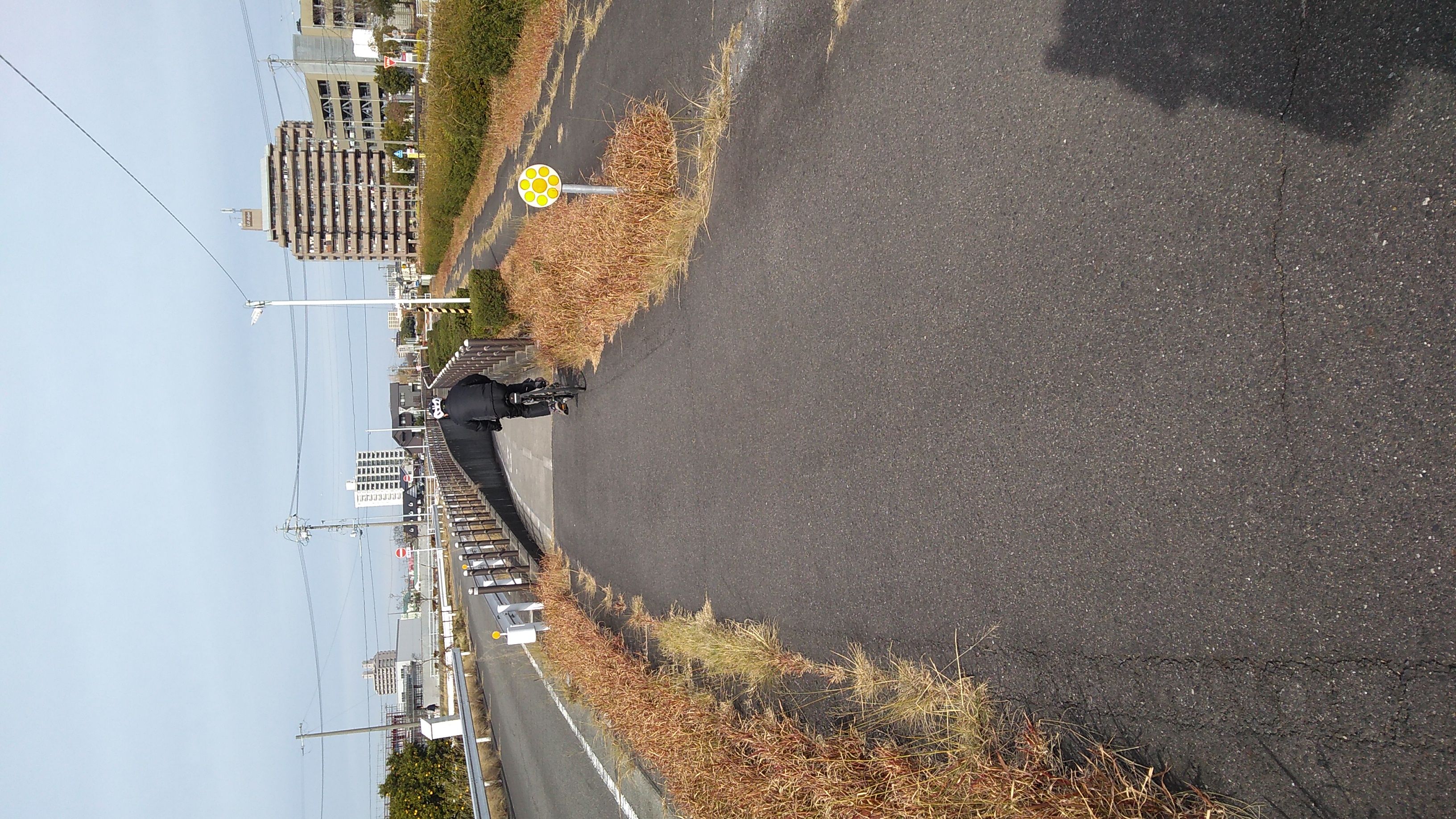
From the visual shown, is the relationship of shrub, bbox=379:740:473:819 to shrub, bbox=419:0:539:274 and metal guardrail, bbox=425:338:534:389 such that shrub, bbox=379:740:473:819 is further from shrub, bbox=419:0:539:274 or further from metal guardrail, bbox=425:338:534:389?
shrub, bbox=419:0:539:274

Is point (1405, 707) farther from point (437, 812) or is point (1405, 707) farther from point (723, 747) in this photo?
point (437, 812)

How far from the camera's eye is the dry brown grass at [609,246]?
830cm

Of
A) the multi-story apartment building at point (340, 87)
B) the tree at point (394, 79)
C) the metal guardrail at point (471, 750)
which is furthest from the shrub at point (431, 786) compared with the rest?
the multi-story apartment building at point (340, 87)

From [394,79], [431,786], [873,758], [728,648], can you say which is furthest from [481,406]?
[394,79]

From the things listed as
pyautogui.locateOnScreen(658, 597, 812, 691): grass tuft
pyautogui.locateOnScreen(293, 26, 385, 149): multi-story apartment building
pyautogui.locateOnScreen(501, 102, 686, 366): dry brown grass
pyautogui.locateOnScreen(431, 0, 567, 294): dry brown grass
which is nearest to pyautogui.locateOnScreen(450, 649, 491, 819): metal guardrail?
pyautogui.locateOnScreen(658, 597, 812, 691): grass tuft

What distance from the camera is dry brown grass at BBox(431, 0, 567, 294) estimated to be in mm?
13648

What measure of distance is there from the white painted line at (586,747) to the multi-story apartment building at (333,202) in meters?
55.1

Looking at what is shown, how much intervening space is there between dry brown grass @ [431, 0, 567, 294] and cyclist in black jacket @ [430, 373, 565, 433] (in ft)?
22.4

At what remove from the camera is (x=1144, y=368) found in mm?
3330

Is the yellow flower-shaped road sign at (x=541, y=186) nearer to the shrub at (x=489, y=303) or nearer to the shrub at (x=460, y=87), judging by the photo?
the shrub at (x=489, y=303)

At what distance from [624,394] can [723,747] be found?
15.4 ft

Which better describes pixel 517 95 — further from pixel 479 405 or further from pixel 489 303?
pixel 479 405

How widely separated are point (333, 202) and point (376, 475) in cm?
7159

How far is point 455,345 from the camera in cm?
1867
